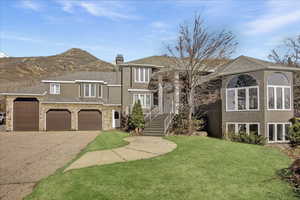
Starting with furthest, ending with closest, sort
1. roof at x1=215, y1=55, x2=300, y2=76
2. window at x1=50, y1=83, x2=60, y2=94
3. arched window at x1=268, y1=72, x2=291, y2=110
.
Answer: window at x1=50, y1=83, x2=60, y2=94
arched window at x1=268, y1=72, x2=291, y2=110
roof at x1=215, y1=55, x2=300, y2=76

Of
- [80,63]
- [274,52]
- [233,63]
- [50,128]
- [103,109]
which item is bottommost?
[50,128]

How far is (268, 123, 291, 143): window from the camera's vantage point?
16.8 m

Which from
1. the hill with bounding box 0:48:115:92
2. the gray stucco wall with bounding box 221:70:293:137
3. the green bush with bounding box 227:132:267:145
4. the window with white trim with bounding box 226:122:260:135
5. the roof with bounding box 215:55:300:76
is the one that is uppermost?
the hill with bounding box 0:48:115:92

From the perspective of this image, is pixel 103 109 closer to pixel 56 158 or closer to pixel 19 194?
pixel 56 158

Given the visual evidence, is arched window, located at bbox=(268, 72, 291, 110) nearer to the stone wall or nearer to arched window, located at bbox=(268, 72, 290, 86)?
arched window, located at bbox=(268, 72, 290, 86)

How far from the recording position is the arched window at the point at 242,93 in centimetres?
1742

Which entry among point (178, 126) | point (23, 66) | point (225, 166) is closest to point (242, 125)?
point (178, 126)

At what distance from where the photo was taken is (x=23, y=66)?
279ft

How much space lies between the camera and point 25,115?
84.9 feet

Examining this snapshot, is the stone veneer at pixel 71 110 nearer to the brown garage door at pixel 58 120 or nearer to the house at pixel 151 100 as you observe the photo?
the house at pixel 151 100

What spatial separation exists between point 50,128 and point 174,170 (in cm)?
2148

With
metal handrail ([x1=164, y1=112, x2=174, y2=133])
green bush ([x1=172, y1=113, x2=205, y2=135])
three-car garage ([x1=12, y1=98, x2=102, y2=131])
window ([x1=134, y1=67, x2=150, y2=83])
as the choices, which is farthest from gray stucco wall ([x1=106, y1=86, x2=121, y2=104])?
green bush ([x1=172, y1=113, x2=205, y2=135])

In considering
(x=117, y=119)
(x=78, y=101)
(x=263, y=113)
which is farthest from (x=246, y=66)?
(x=78, y=101)

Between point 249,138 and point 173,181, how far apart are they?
10796 mm
